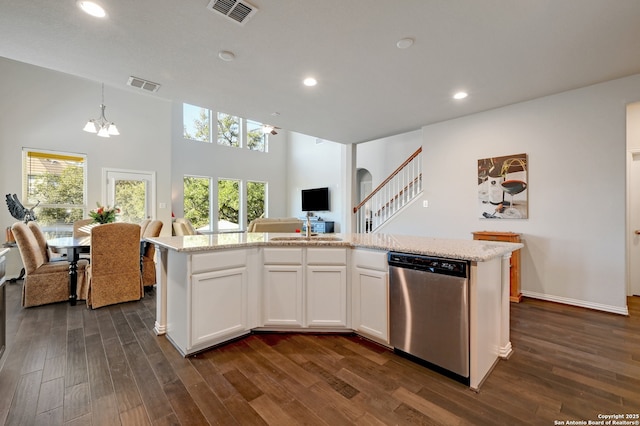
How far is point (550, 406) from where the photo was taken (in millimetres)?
1637

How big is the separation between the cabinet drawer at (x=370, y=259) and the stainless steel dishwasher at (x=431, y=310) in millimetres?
86

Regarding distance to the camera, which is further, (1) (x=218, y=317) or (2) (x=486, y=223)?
(2) (x=486, y=223)

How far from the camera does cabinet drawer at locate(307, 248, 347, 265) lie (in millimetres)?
2535

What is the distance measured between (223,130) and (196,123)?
2.68 feet

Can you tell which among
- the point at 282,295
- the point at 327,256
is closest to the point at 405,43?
the point at 327,256

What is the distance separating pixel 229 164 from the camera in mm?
8836

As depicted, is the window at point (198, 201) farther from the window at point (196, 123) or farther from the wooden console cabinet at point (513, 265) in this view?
the wooden console cabinet at point (513, 265)

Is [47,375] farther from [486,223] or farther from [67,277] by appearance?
[486,223]

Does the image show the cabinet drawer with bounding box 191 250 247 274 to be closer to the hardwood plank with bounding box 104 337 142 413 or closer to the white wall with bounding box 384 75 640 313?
the hardwood plank with bounding box 104 337 142 413

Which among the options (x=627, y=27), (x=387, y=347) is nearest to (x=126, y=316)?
(x=387, y=347)

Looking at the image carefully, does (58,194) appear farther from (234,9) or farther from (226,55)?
(234,9)

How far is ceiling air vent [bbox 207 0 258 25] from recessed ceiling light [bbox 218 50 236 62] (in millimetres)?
481

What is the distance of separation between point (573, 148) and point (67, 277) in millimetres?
6629

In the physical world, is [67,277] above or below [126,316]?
above
